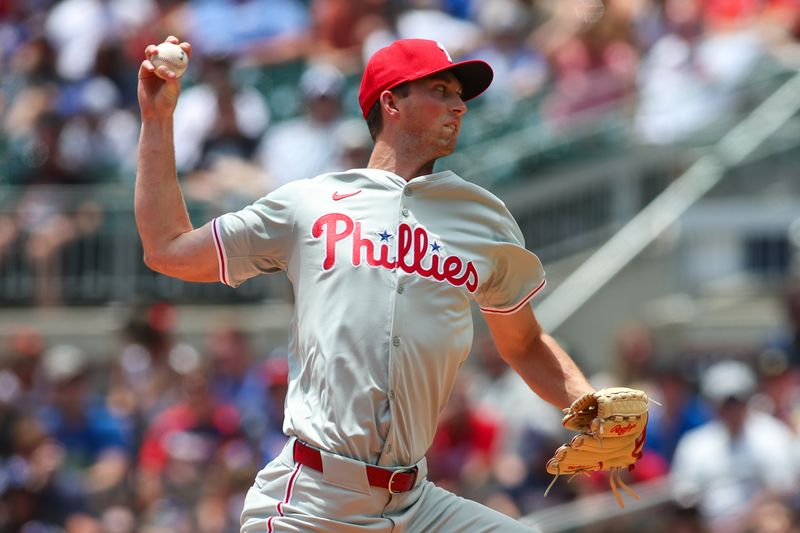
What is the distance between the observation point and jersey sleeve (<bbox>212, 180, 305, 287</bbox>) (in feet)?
13.8

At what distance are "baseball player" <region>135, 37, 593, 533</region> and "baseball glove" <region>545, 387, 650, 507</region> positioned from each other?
17 centimetres

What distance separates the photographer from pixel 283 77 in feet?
41.3

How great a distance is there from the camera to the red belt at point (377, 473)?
4.09m

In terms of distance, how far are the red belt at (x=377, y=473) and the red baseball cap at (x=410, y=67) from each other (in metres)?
1.13

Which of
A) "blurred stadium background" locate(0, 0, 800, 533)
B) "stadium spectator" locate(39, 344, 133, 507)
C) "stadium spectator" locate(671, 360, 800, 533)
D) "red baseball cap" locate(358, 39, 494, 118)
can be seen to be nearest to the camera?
"red baseball cap" locate(358, 39, 494, 118)

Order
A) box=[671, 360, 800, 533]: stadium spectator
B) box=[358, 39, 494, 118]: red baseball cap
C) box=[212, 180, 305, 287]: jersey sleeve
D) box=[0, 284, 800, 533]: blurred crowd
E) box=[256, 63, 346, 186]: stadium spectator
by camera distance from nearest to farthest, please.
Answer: box=[212, 180, 305, 287]: jersey sleeve < box=[358, 39, 494, 118]: red baseball cap < box=[671, 360, 800, 533]: stadium spectator < box=[0, 284, 800, 533]: blurred crowd < box=[256, 63, 346, 186]: stadium spectator

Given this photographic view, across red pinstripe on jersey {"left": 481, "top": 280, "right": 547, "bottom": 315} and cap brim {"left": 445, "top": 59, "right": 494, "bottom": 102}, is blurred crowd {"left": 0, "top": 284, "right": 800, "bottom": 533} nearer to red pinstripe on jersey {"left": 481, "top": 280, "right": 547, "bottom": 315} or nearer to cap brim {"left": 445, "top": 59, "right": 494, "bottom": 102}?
red pinstripe on jersey {"left": 481, "top": 280, "right": 547, "bottom": 315}

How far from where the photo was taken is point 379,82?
4.41 meters

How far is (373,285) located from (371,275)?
31 mm

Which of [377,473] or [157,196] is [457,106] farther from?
[377,473]

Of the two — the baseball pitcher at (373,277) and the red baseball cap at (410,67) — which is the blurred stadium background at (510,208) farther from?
the red baseball cap at (410,67)

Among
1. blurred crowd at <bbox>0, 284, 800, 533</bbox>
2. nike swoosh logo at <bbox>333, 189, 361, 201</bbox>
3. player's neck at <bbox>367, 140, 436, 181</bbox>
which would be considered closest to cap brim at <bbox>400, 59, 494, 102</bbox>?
player's neck at <bbox>367, 140, 436, 181</bbox>

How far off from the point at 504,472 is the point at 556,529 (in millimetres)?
629

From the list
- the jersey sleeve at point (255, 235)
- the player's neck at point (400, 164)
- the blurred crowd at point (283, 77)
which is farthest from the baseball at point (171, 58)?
the blurred crowd at point (283, 77)
